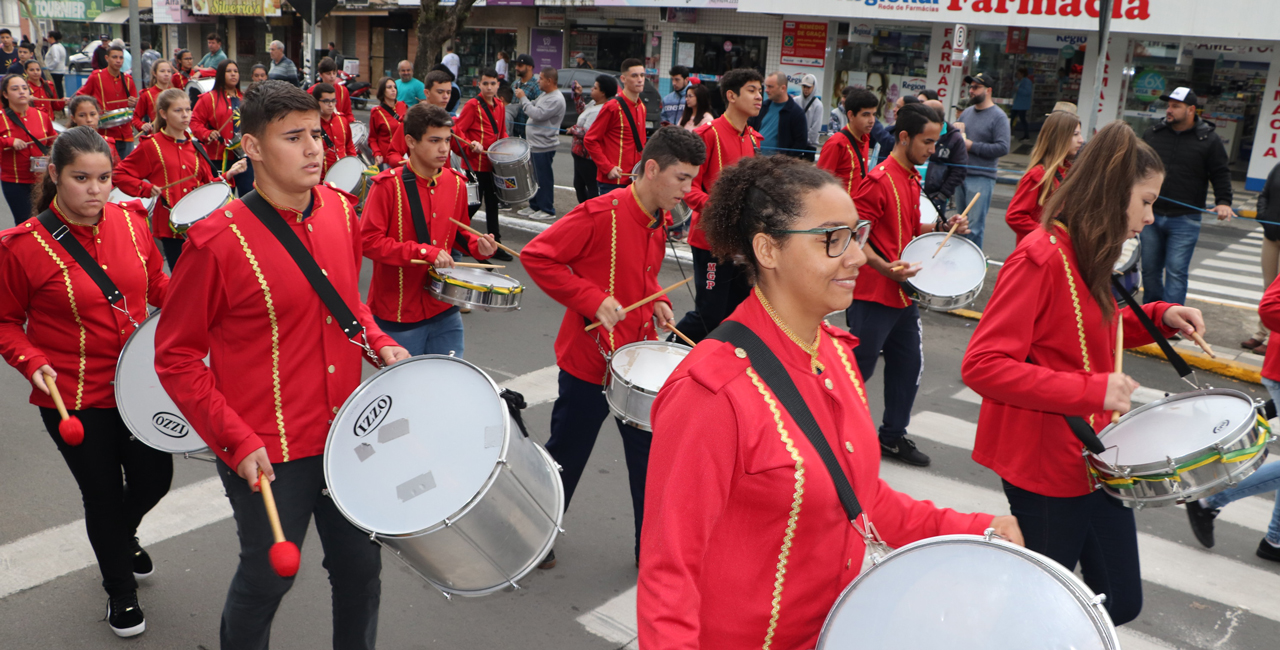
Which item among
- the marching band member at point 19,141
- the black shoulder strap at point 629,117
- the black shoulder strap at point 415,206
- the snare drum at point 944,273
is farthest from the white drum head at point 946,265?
the marching band member at point 19,141

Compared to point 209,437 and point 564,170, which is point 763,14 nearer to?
point 564,170

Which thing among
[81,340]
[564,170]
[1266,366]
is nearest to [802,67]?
[564,170]

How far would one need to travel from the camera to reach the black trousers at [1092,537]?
316cm

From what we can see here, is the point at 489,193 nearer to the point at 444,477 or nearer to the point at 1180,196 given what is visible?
the point at 1180,196

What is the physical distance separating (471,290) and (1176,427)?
10.7 feet

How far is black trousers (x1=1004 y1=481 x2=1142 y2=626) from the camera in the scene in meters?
3.16

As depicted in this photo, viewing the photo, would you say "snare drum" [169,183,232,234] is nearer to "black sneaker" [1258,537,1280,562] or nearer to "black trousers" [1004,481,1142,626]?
"black trousers" [1004,481,1142,626]

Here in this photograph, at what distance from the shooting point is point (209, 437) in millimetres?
2861

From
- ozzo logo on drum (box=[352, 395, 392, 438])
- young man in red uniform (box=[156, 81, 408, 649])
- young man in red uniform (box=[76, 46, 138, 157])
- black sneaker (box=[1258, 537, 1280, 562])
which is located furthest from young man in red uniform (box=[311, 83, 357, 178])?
black sneaker (box=[1258, 537, 1280, 562])

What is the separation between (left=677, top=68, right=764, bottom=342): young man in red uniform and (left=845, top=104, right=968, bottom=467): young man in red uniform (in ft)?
4.16

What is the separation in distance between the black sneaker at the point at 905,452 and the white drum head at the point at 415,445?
12.1 ft

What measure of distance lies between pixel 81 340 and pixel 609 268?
2.10 meters

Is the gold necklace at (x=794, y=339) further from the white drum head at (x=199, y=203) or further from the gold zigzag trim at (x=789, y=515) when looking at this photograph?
the white drum head at (x=199, y=203)

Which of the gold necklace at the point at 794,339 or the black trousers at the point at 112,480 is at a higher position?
the gold necklace at the point at 794,339
